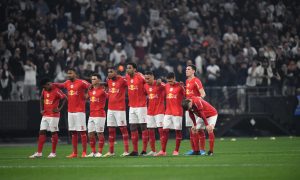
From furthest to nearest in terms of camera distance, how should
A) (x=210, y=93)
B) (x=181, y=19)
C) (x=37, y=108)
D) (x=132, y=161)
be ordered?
(x=181, y=19)
(x=210, y=93)
(x=37, y=108)
(x=132, y=161)

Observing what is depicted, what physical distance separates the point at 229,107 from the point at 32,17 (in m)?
9.34

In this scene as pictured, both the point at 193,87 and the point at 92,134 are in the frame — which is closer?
the point at 193,87

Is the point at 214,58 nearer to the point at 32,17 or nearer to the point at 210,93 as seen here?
the point at 210,93

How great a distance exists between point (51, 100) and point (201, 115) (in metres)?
4.78

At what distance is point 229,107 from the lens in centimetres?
3597

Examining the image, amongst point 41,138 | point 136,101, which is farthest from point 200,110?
point 41,138

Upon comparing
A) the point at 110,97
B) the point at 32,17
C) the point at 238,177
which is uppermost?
the point at 32,17

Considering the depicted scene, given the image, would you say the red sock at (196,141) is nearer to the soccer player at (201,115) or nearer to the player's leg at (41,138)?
the soccer player at (201,115)

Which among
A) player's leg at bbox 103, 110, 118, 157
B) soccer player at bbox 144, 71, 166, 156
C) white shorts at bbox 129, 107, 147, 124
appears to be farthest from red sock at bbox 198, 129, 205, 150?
player's leg at bbox 103, 110, 118, 157

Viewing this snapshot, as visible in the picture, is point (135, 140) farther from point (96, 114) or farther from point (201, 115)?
point (201, 115)

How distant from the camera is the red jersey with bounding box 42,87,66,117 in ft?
80.0

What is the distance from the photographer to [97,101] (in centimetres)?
2433

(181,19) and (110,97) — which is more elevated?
(181,19)

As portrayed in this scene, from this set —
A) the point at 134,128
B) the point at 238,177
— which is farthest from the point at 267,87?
the point at 238,177
